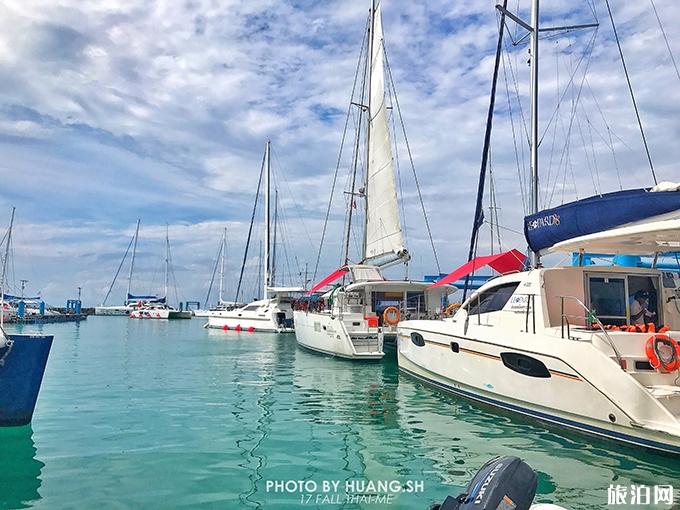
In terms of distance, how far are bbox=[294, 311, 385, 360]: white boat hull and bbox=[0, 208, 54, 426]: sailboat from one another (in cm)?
1084

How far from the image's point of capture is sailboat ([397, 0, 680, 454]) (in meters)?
7.14

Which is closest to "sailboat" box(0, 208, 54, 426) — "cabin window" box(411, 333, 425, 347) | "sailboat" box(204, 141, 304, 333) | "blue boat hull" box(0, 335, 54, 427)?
"blue boat hull" box(0, 335, 54, 427)

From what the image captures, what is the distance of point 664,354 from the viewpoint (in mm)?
7492

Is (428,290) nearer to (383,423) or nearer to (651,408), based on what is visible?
(383,423)

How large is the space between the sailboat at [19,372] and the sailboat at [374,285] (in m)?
10.8

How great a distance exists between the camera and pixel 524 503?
3.80m

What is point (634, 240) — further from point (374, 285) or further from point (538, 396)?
point (374, 285)

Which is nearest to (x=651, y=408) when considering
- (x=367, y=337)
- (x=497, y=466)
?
(x=497, y=466)

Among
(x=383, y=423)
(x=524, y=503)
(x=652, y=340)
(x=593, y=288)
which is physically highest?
(x=593, y=288)

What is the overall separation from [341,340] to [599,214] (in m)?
11.0

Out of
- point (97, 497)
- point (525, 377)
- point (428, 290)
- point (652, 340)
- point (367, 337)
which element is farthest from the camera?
point (428, 290)

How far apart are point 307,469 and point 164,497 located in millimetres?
1690

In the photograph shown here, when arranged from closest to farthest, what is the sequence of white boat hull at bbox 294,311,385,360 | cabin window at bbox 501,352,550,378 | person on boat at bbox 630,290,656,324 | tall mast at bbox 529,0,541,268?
1. cabin window at bbox 501,352,550,378
2. person on boat at bbox 630,290,656,324
3. tall mast at bbox 529,0,541,268
4. white boat hull at bbox 294,311,385,360

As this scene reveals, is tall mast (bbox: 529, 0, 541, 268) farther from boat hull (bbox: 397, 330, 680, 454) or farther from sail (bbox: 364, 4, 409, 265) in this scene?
sail (bbox: 364, 4, 409, 265)
